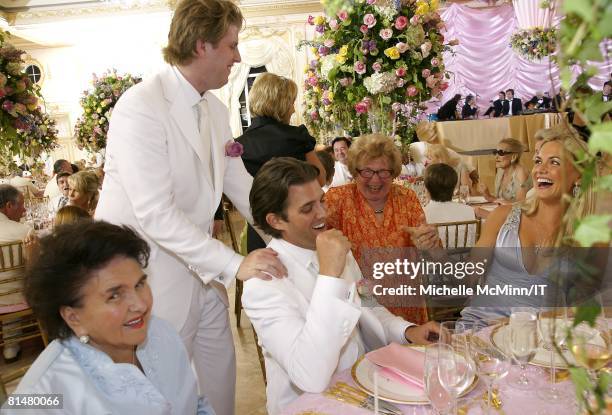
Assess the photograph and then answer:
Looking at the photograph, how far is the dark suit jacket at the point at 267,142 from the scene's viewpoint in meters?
3.11

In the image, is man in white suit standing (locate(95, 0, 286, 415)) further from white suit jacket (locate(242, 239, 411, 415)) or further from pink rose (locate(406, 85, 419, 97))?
pink rose (locate(406, 85, 419, 97))

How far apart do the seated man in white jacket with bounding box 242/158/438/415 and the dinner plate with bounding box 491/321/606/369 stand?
0.30 metres

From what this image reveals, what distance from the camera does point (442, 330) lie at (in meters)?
A: 1.11

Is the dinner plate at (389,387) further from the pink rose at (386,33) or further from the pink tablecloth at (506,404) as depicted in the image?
the pink rose at (386,33)

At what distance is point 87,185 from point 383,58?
2.63 meters

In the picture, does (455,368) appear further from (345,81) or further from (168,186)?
(345,81)

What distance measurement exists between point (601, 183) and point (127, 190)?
1.59 meters

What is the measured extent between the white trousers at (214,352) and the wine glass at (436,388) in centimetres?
126

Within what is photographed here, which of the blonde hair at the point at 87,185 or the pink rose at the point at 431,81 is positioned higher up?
the pink rose at the point at 431,81

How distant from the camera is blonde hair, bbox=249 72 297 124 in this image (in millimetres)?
3064

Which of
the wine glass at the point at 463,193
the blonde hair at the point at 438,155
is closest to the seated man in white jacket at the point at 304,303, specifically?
the wine glass at the point at 463,193

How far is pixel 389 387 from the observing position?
1.23 m

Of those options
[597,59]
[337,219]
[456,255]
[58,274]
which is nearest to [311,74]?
[337,219]

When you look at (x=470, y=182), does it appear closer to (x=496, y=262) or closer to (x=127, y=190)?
(x=496, y=262)
